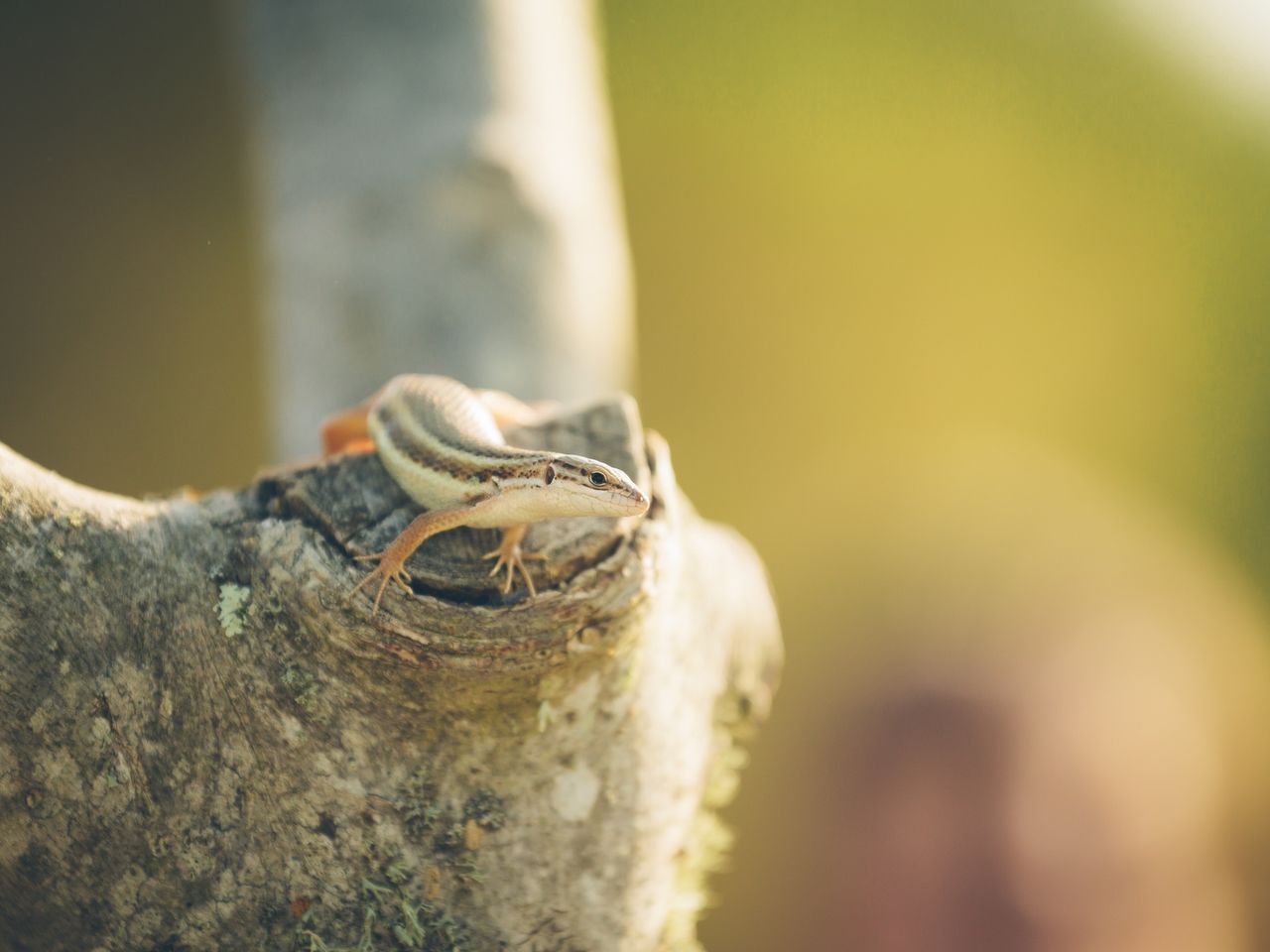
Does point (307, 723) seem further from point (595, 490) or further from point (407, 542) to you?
point (595, 490)

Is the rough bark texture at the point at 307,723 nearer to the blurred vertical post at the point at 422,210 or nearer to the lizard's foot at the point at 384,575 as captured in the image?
the lizard's foot at the point at 384,575

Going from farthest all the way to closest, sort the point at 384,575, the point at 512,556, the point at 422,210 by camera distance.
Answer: the point at 422,210
the point at 512,556
the point at 384,575

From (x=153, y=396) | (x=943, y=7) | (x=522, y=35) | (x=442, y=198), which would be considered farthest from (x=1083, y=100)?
(x=153, y=396)

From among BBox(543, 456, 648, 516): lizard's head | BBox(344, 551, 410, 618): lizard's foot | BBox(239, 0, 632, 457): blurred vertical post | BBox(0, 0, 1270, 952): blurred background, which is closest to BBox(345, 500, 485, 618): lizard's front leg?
BBox(344, 551, 410, 618): lizard's foot

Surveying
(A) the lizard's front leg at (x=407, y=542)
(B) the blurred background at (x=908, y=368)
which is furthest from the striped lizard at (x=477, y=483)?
(B) the blurred background at (x=908, y=368)

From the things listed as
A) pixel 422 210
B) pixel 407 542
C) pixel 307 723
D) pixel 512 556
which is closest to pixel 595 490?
pixel 512 556

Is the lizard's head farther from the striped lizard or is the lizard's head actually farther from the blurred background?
the blurred background

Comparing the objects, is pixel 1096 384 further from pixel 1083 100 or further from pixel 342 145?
pixel 342 145
